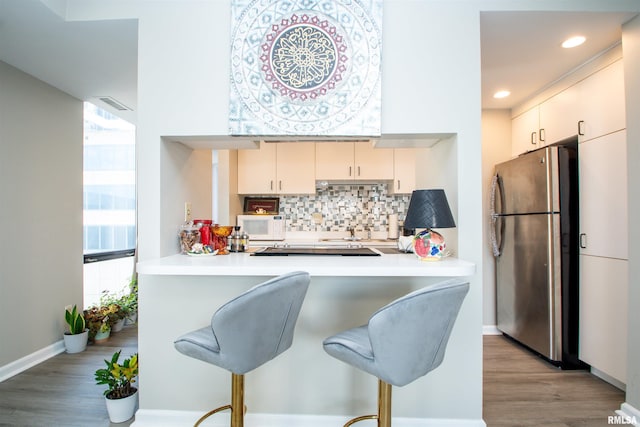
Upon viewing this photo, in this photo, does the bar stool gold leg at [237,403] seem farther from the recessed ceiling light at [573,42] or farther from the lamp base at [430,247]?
the recessed ceiling light at [573,42]

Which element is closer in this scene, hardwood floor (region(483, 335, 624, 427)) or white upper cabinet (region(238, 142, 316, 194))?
hardwood floor (region(483, 335, 624, 427))

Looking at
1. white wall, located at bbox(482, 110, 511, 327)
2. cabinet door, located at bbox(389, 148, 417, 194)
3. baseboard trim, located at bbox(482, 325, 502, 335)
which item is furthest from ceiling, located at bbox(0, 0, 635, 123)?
baseboard trim, located at bbox(482, 325, 502, 335)

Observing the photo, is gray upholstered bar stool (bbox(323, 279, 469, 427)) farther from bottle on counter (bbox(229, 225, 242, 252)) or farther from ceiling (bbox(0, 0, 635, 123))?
ceiling (bbox(0, 0, 635, 123))

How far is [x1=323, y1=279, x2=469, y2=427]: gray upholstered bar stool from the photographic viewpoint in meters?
1.18

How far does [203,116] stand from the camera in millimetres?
1926

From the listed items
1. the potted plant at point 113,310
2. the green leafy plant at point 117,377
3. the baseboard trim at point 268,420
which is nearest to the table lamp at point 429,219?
the baseboard trim at point 268,420

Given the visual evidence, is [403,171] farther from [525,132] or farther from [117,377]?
[117,377]

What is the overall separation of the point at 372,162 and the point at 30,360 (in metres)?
3.68

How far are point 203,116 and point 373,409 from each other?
189cm

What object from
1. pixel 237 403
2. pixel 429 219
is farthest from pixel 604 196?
pixel 237 403

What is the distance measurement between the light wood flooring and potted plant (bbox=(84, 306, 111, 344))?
292 mm

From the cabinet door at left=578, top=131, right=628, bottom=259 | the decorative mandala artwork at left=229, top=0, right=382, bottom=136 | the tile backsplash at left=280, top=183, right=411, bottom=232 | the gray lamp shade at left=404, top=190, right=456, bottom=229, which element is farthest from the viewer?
the tile backsplash at left=280, top=183, right=411, bottom=232

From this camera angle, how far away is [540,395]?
236 centimetres

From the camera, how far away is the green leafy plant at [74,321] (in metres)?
3.07
